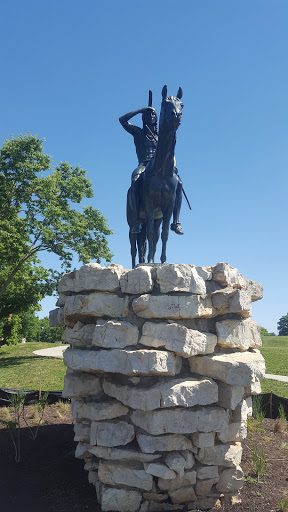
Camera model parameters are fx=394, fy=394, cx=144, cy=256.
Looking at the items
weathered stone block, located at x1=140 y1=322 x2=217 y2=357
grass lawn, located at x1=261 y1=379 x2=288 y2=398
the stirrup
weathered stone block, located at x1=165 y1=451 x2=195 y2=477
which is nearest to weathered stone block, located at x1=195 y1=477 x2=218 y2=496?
weathered stone block, located at x1=165 y1=451 x2=195 y2=477

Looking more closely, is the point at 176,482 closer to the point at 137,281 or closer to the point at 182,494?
the point at 182,494

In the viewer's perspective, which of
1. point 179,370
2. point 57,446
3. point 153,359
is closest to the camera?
point 153,359

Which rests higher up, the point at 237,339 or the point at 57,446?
the point at 237,339

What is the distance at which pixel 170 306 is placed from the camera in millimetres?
4531

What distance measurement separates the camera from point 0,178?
17.5 meters

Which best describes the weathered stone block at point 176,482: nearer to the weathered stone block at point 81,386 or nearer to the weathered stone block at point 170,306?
Answer: the weathered stone block at point 81,386

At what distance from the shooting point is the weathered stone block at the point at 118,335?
15.1 feet

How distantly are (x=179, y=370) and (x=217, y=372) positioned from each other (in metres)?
0.44

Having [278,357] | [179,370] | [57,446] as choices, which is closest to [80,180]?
[278,357]

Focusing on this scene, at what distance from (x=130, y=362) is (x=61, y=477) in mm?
2125

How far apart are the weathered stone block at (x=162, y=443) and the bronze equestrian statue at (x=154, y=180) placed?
275 cm

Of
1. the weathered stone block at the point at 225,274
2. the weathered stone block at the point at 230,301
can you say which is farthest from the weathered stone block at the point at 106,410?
the weathered stone block at the point at 225,274

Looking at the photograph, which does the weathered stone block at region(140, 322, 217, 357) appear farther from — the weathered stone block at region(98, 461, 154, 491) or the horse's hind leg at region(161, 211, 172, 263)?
the horse's hind leg at region(161, 211, 172, 263)

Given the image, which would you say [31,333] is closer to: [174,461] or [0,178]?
[0,178]
